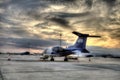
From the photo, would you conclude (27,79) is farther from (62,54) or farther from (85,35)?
(85,35)

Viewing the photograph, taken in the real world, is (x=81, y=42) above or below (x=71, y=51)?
above

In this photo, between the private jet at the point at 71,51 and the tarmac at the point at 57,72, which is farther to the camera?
the private jet at the point at 71,51

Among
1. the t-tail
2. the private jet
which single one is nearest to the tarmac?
the private jet

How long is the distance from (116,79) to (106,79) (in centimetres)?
70

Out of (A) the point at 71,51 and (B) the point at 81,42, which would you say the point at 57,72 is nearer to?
(A) the point at 71,51

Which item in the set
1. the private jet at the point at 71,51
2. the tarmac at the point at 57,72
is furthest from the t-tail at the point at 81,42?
the tarmac at the point at 57,72

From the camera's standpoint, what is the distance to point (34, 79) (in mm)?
17562

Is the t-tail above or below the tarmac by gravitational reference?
above

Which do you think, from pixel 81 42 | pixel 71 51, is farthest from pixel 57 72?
pixel 81 42

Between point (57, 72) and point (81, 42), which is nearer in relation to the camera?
point (57, 72)

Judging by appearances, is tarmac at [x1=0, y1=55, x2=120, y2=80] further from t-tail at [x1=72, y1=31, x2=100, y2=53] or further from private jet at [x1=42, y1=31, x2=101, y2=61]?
t-tail at [x1=72, y1=31, x2=100, y2=53]

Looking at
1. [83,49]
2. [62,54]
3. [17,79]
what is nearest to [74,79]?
[17,79]

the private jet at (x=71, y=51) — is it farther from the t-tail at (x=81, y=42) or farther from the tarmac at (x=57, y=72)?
the tarmac at (x=57, y=72)

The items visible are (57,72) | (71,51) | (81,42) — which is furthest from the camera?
(81,42)
